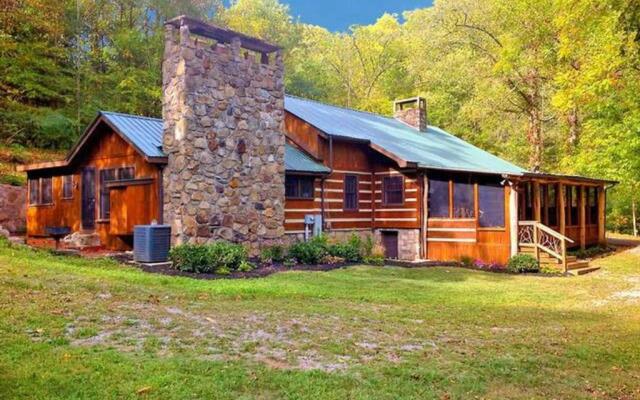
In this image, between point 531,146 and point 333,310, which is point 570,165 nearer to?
point 531,146

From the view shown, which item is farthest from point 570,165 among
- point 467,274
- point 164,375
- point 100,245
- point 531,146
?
point 164,375

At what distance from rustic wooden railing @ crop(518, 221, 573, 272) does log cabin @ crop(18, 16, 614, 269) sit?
0.05 m

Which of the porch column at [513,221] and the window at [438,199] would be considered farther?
the window at [438,199]

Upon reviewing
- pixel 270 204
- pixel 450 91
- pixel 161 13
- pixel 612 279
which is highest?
pixel 161 13

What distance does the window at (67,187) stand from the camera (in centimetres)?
1931

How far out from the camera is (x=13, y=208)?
21578mm

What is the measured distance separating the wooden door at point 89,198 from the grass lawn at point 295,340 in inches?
234

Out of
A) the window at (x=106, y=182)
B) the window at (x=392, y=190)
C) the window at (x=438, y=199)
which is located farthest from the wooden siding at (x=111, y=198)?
the window at (x=438, y=199)

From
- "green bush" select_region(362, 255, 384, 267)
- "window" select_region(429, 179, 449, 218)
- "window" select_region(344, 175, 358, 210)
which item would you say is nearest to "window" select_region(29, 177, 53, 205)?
"window" select_region(344, 175, 358, 210)

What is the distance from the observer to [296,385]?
5.35 metres

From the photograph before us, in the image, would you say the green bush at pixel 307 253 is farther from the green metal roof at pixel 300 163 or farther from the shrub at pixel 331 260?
the green metal roof at pixel 300 163

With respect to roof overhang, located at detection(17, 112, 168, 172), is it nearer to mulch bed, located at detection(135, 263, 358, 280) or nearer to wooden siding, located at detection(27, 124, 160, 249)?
wooden siding, located at detection(27, 124, 160, 249)

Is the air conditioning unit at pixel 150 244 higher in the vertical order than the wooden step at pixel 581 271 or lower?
higher

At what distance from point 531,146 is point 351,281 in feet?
81.9
